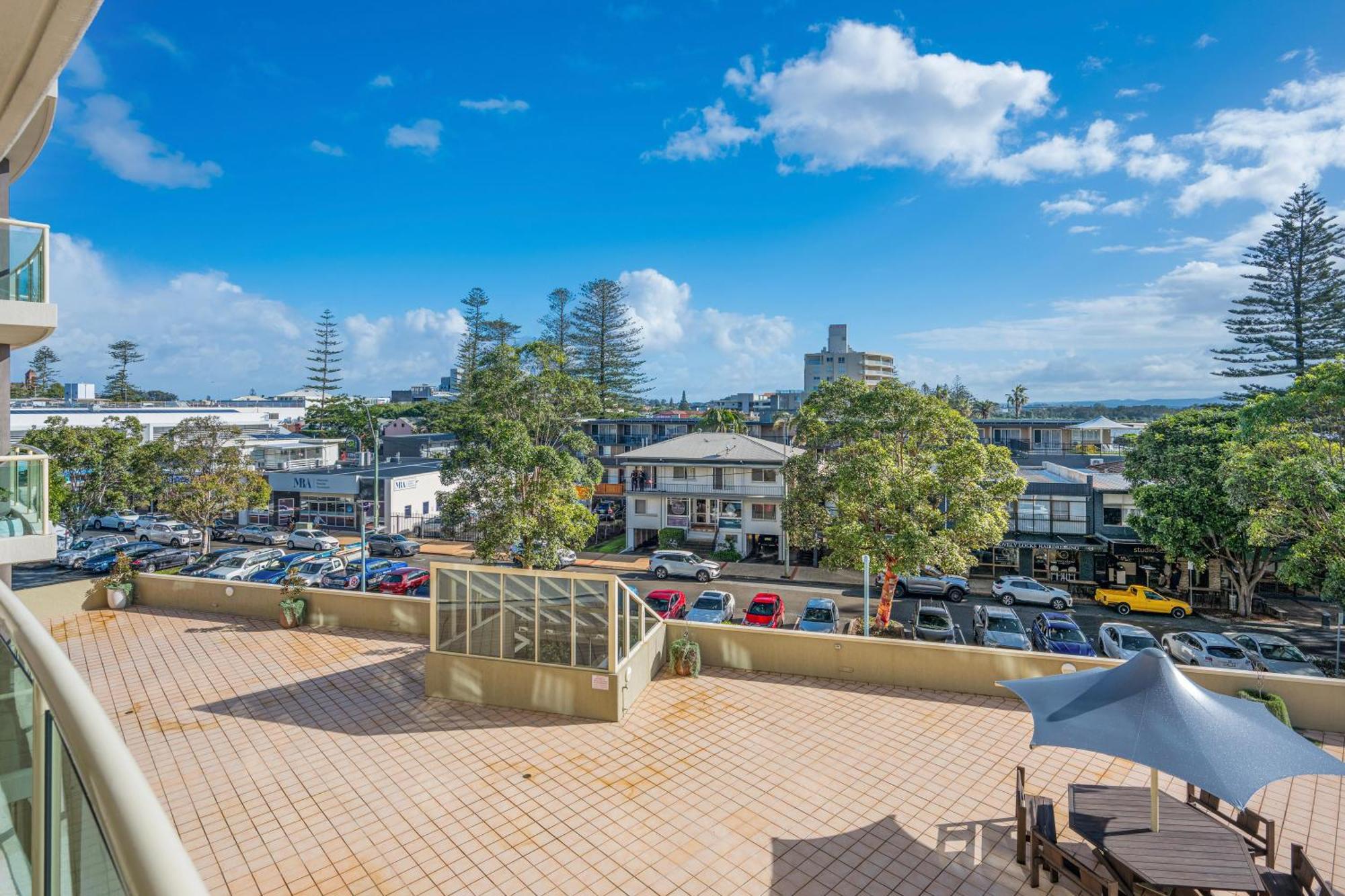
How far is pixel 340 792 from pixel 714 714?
14.7ft

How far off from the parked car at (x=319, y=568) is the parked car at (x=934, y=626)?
62.6 feet

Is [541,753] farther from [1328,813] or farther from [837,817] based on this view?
[1328,813]

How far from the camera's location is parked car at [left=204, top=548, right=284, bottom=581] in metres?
22.0

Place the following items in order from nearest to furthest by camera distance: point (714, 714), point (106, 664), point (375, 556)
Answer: point (714, 714) → point (106, 664) → point (375, 556)

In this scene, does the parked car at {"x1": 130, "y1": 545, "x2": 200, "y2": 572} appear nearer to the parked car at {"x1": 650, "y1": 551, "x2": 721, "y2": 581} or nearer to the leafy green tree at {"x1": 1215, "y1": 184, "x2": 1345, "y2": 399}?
the parked car at {"x1": 650, "y1": 551, "x2": 721, "y2": 581}

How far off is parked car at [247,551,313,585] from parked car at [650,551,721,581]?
12.4 m

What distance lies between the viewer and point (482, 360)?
16.2m

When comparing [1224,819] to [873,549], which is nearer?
[1224,819]

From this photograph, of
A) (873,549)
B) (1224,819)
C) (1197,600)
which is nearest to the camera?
(1224,819)

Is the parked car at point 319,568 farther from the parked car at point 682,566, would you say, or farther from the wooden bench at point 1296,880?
the wooden bench at point 1296,880

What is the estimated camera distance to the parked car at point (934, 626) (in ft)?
55.6

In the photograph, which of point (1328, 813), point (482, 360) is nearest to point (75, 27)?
point (1328, 813)

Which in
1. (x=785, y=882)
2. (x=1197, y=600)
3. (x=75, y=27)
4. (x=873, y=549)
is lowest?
(x=1197, y=600)

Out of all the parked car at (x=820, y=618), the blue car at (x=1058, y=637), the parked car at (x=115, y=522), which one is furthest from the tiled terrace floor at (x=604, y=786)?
the parked car at (x=115, y=522)
